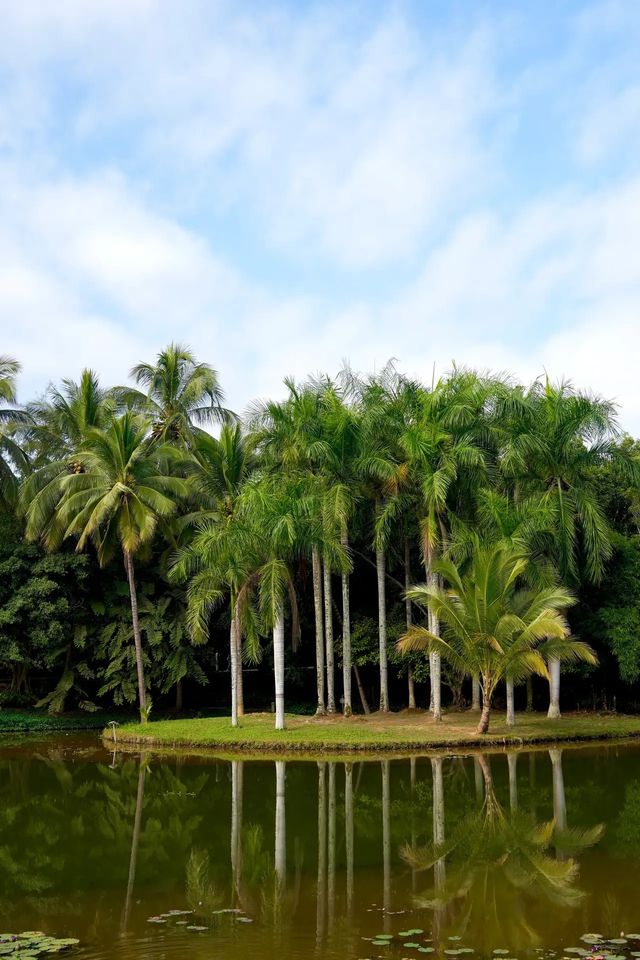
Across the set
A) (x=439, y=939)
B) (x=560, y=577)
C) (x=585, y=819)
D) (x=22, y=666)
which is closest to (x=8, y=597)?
(x=22, y=666)

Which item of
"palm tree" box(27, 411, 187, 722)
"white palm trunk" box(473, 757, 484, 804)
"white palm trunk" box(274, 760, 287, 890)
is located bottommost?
"white palm trunk" box(274, 760, 287, 890)

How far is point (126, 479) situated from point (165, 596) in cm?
545

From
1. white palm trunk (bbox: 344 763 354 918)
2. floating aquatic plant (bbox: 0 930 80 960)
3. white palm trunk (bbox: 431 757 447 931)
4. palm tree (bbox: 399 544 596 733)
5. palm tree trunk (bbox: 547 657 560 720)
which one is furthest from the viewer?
palm tree trunk (bbox: 547 657 560 720)

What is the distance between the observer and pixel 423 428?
24.0 m

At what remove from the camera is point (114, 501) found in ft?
84.8

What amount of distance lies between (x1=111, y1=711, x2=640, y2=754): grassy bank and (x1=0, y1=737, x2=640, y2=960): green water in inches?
74.0

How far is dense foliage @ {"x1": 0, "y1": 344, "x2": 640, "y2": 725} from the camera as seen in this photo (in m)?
22.1

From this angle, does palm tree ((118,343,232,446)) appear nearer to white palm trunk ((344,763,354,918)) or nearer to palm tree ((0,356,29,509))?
palm tree ((0,356,29,509))

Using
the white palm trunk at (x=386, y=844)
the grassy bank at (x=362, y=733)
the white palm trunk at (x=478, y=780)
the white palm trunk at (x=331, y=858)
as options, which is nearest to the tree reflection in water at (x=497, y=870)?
the white palm trunk at (x=386, y=844)

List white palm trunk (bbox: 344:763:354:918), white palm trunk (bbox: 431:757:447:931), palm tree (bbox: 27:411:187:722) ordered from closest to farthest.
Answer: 1. white palm trunk (bbox: 431:757:447:931)
2. white palm trunk (bbox: 344:763:354:918)
3. palm tree (bbox: 27:411:187:722)

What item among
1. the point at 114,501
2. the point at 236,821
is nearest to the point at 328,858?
the point at 236,821

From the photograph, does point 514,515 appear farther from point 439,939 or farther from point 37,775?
point 439,939

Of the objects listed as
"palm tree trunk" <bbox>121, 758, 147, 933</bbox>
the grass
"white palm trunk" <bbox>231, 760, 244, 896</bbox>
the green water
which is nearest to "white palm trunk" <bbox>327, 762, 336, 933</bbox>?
the green water

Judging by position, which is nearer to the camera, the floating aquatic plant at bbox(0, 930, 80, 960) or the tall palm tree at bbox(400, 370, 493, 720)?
the floating aquatic plant at bbox(0, 930, 80, 960)
